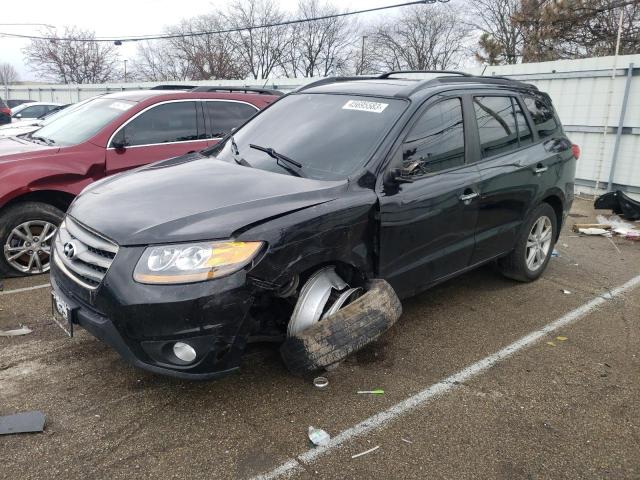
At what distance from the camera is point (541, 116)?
4863 millimetres

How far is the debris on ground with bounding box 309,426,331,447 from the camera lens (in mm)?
2572

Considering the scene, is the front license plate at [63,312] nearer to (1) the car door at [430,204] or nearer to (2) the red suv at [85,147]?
(1) the car door at [430,204]

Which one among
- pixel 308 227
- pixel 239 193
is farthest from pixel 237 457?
pixel 239 193

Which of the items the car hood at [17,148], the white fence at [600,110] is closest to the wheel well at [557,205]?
the car hood at [17,148]

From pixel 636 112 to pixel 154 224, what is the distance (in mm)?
9268

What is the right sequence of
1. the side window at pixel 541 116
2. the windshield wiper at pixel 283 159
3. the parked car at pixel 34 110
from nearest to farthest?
the windshield wiper at pixel 283 159, the side window at pixel 541 116, the parked car at pixel 34 110

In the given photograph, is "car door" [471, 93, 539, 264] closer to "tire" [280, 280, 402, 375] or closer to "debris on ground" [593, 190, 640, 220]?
"tire" [280, 280, 402, 375]

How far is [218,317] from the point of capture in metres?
2.48

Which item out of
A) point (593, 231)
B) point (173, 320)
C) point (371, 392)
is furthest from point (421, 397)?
point (593, 231)

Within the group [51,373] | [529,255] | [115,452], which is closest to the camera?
[115,452]

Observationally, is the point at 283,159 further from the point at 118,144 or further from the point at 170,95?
the point at 170,95

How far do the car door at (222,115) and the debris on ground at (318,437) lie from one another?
4.01 metres

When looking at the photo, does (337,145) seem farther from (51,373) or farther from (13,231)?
(13,231)

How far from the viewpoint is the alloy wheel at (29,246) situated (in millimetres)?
4578
